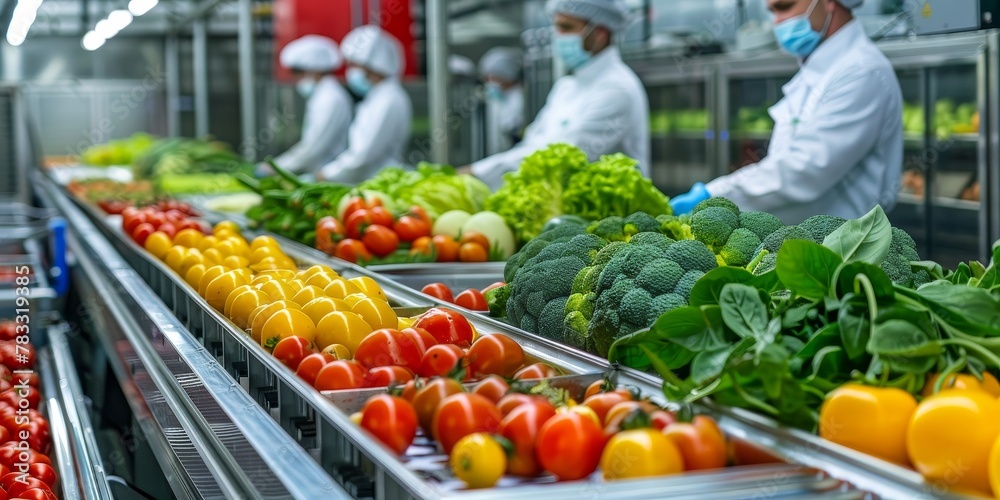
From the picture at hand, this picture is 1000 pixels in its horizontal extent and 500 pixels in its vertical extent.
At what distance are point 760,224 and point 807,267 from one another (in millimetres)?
611

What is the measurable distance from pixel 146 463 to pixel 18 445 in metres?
0.47

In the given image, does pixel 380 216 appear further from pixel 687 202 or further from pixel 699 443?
pixel 699 443

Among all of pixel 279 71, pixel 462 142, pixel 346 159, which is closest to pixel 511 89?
pixel 462 142

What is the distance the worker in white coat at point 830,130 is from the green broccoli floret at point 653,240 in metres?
1.59

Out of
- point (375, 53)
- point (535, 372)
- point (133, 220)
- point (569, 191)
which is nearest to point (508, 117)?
point (375, 53)

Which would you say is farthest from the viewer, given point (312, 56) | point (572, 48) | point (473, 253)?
point (312, 56)

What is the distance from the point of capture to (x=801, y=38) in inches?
156

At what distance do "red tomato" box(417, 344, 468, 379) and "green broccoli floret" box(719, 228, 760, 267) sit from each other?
2.03 ft

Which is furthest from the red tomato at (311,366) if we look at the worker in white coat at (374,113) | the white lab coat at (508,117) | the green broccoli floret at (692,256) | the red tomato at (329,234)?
the white lab coat at (508,117)

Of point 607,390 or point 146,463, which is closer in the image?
point 607,390

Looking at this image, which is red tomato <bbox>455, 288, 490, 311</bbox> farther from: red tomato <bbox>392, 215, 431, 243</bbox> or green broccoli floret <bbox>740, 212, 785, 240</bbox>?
red tomato <bbox>392, 215, 431, 243</bbox>

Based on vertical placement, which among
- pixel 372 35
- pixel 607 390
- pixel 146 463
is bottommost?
pixel 146 463

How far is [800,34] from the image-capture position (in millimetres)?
3939

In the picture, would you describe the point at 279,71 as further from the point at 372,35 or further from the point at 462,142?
the point at 372,35
